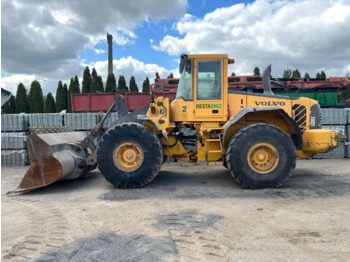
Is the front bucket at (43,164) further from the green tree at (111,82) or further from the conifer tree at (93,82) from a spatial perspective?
the green tree at (111,82)

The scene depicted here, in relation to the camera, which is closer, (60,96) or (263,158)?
(263,158)

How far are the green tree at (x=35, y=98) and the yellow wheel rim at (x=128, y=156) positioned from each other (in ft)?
61.9

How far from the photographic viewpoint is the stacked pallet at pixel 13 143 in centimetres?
898

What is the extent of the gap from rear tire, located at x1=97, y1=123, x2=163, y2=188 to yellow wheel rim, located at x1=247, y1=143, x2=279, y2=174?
179 cm

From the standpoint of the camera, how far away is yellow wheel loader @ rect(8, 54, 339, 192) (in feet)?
17.4

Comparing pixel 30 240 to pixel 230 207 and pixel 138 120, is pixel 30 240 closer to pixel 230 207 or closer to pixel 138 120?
pixel 230 207

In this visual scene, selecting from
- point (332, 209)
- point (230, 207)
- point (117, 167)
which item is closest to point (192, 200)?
point (230, 207)

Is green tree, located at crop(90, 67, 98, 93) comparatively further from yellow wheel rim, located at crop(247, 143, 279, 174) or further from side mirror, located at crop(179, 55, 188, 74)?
yellow wheel rim, located at crop(247, 143, 279, 174)

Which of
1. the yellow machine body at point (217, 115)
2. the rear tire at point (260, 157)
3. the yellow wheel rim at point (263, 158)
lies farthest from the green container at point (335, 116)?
the yellow wheel rim at point (263, 158)

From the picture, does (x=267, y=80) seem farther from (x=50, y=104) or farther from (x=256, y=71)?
(x=50, y=104)

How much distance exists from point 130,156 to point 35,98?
63.3ft

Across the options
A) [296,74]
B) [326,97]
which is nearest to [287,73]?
[296,74]

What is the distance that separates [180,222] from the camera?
380 cm

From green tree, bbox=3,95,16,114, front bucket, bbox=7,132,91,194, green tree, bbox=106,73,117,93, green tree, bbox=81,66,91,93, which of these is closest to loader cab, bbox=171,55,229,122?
front bucket, bbox=7,132,91,194
